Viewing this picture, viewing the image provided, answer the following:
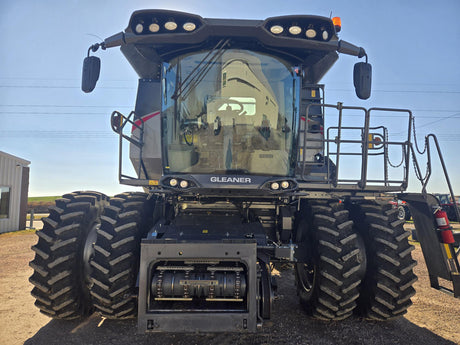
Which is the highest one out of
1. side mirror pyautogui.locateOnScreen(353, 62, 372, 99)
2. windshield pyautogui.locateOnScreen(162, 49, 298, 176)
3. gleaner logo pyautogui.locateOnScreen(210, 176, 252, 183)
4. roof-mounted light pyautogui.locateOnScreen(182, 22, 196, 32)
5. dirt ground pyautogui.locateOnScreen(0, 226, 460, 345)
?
roof-mounted light pyautogui.locateOnScreen(182, 22, 196, 32)

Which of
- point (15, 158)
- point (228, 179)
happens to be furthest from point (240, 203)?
point (15, 158)

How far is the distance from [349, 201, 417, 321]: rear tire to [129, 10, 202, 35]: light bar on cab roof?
318 cm

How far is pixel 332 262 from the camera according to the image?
3592 millimetres

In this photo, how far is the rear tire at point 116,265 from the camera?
11.2 feet

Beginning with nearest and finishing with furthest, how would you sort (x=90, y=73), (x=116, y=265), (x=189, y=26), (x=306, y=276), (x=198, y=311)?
(x=198, y=311) → (x=116, y=265) → (x=189, y=26) → (x=90, y=73) → (x=306, y=276)

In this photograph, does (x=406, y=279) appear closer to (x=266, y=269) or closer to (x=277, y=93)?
(x=266, y=269)

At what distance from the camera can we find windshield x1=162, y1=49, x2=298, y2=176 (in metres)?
3.99

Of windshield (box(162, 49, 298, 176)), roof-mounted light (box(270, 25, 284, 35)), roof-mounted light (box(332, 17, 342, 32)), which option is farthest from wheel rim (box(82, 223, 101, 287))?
roof-mounted light (box(332, 17, 342, 32))

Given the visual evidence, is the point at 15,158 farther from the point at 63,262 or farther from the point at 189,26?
the point at 189,26

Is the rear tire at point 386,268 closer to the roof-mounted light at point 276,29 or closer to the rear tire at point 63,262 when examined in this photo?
the roof-mounted light at point 276,29

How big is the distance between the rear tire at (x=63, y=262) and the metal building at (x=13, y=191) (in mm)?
14506

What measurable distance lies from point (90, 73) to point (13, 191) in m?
15.4

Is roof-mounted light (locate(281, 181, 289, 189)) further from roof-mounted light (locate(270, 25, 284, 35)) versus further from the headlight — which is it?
roof-mounted light (locate(270, 25, 284, 35))

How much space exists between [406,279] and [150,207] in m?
3.26
